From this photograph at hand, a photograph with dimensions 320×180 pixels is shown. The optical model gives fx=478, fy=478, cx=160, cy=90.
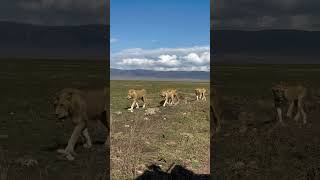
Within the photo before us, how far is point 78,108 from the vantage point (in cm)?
1338

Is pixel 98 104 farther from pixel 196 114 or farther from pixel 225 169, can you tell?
pixel 196 114

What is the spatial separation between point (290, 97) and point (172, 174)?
1206cm

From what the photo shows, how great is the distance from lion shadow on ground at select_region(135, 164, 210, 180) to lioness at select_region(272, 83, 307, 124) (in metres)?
9.43

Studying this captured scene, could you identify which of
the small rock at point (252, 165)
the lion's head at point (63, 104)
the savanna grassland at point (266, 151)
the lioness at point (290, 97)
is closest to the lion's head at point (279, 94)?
the lioness at point (290, 97)

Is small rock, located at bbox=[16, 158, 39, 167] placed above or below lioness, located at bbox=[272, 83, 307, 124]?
below

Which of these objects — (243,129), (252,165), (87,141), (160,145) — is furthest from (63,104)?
(243,129)

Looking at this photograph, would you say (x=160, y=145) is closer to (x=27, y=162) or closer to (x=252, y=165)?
(x=252, y=165)

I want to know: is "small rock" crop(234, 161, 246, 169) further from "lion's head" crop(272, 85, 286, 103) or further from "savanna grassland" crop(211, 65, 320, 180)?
"lion's head" crop(272, 85, 286, 103)

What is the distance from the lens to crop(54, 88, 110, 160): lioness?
509 inches

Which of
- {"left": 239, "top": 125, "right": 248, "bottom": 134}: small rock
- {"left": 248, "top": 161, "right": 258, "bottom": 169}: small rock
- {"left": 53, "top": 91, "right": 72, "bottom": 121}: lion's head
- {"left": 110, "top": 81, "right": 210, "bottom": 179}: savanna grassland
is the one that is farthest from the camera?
{"left": 239, "top": 125, "right": 248, "bottom": 134}: small rock

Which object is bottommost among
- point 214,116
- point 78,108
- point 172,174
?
point 172,174

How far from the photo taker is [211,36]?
10.1m

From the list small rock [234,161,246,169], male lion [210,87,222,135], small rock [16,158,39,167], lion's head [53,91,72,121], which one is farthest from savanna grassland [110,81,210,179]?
small rock [16,158,39,167]

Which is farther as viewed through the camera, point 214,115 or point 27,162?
point 214,115
